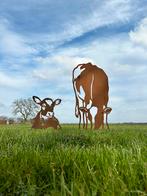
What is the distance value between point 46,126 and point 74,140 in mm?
6328

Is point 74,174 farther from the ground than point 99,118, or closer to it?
closer to it

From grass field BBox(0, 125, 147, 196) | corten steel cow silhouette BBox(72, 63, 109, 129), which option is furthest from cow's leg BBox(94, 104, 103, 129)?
grass field BBox(0, 125, 147, 196)

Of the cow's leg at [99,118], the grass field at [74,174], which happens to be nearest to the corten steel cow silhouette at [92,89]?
the cow's leg at [99,118]

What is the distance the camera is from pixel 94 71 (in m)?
11.5

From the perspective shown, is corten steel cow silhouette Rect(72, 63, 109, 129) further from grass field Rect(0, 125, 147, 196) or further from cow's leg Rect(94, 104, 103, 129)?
grass field Rect(0, 125, 147, 196)

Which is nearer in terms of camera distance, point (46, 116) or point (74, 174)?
point (74, 174)

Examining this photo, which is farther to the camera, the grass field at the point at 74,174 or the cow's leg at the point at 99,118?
the cow's leg at the point at 99,118

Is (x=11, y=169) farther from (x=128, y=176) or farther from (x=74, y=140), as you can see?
(x=74, y=140)

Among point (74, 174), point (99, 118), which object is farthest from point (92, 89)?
point (74, 174)

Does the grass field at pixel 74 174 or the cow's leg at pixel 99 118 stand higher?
the cow's leg at pixel 99 118

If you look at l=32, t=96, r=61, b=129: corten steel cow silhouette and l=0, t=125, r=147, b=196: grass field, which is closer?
l=0, t=125, r=147, b=196: grass field

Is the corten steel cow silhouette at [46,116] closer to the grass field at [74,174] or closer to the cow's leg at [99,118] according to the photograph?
the cow's leg at [99,118]

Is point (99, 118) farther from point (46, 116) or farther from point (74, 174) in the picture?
point (74, 174)

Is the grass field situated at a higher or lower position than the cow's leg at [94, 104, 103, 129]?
lower
